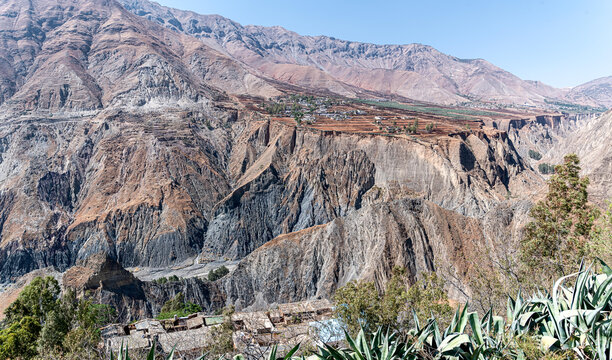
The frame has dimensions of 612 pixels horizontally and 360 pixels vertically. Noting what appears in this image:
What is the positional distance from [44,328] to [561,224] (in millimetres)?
24160

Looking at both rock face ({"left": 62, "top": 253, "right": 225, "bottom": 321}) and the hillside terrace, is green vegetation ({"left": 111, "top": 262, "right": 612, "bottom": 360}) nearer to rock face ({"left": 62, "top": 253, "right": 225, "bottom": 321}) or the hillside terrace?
rock face ({"left": 62, "top": 253, "right": 225, "bottom": 321})

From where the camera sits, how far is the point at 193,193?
69125 mm

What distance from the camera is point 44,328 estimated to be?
63.5ft

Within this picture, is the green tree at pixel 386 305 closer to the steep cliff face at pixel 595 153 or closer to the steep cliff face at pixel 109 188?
the steep cliff face at pixel 595 153

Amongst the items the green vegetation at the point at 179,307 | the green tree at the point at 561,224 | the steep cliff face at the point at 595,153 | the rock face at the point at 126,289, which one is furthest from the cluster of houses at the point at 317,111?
the green tree at the point at 561,224

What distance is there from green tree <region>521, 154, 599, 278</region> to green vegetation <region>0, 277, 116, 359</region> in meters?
17.8

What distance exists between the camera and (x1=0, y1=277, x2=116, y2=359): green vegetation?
17469 mm

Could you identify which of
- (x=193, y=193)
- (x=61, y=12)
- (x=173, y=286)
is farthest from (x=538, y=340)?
(x=61, y=12)

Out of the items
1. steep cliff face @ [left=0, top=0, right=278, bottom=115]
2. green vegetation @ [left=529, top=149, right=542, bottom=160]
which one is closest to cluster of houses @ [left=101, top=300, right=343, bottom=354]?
steep cliff face @ [left=0, top=0, right=278, bottom=115]

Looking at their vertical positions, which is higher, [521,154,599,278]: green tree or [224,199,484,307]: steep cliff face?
[521,154,599,278]: green tree

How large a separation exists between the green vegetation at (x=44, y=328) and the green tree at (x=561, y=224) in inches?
701

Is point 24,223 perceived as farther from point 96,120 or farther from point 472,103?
point 472,103

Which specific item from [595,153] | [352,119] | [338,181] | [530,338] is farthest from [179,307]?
[595,153]

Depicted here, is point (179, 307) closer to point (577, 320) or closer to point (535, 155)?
point (577, 320)
